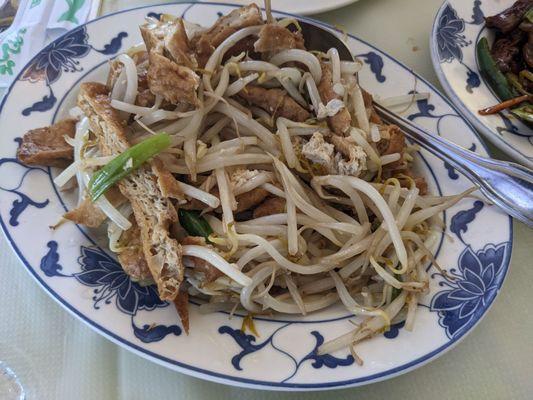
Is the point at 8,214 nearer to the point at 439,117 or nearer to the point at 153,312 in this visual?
the point at 153,312

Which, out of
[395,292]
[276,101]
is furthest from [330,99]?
[395,292]

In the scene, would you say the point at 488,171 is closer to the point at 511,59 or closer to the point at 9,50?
the point at 511,59

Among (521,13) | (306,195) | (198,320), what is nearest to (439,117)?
(306,195)

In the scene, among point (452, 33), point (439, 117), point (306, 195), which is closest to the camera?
point (306, 195)

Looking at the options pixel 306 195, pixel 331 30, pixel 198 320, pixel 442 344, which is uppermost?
pixel 331 30

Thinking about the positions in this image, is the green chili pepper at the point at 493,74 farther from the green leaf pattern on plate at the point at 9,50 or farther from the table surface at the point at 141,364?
the green leaf pattern on plate at the point at 9,50

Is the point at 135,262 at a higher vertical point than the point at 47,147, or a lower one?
lower
